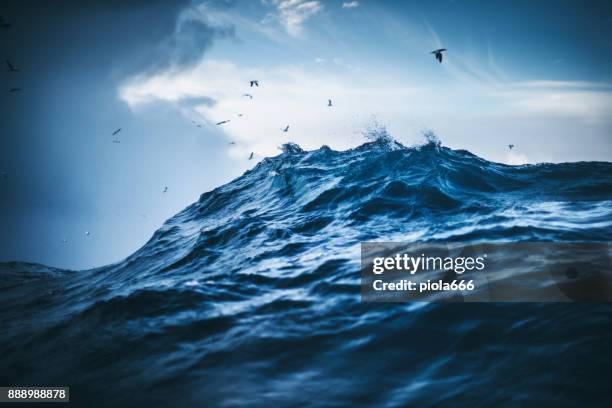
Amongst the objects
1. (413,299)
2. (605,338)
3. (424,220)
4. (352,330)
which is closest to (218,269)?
(352,330)

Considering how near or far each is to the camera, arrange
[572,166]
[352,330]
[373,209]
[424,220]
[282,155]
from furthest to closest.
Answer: [282,155] < [572,166] < [373,209] < [424,220] < [352,330]

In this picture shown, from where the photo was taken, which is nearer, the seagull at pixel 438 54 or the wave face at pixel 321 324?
the wave face at pixel 321 324

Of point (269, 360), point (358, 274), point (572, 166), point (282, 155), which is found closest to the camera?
point (269, 360)

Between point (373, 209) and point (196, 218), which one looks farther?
point (196, 218)

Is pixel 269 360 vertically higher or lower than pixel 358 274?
lower

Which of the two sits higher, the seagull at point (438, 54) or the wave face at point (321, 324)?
the seagull at point (438, 54)

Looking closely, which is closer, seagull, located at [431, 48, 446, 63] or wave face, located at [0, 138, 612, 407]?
wave face, located at [0, 138, 612, 407]

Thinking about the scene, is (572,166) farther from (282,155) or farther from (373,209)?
(282,155)

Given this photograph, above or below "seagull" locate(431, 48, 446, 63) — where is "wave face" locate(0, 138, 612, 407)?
below
